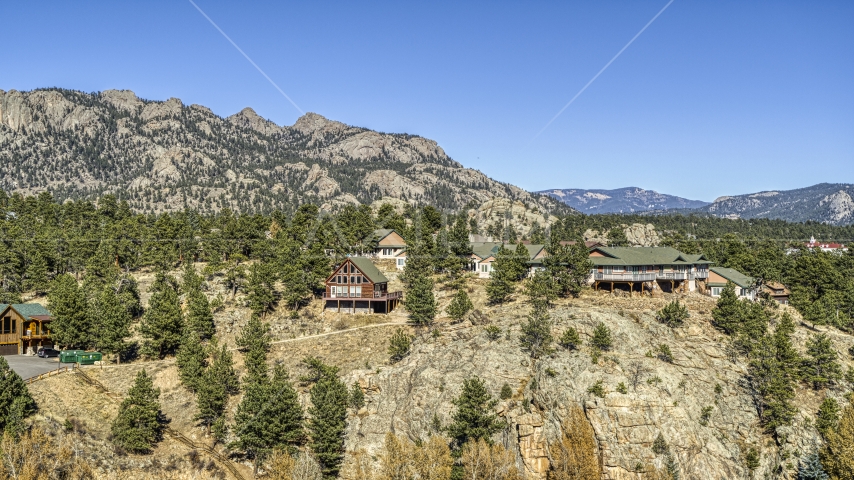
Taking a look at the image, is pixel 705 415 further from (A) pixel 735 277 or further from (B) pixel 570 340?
(A) pixel 735 277

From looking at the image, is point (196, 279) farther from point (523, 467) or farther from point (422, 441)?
point (523, 467)

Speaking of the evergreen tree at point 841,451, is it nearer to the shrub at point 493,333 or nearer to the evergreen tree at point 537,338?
the evergreen tree at point 537,338

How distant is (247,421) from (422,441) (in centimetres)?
1759

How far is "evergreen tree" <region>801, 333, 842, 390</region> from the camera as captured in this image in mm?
64750

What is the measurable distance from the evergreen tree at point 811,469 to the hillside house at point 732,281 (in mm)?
37571

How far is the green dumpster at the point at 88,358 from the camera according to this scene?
2768 inches

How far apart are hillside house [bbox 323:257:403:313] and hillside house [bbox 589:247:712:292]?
31978mm

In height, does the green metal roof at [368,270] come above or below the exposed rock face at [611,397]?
above

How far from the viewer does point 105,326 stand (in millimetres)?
74062

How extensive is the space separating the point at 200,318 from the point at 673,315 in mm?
61029

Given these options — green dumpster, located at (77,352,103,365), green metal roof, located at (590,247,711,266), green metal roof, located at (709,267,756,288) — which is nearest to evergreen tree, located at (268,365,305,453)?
green dumpster, located at (77,352,103,365)

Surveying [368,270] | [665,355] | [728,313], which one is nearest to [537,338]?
[665,355]

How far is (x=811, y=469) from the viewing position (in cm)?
5516

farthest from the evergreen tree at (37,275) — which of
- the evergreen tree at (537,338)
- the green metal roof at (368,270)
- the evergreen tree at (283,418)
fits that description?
the evergreen tree at (537,338)
